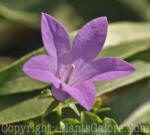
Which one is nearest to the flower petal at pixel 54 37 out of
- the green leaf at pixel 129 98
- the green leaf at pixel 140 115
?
the green leaf at pixel 140 115

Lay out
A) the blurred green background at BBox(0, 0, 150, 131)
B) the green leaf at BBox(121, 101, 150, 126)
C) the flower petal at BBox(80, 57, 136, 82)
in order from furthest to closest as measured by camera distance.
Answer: the green leaf at BBox(121, 101, 150, 126) < the blurred green background at BBox(0, 0, 150, 131) < the flower petal at BBox(80, 57, 136, 82)

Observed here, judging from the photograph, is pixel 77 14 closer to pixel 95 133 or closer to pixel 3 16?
pixel 3 16

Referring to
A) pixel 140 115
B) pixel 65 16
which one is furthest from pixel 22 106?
pixel 65 16

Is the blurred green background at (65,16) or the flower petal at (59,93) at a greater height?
the blurred green background at (65,16)

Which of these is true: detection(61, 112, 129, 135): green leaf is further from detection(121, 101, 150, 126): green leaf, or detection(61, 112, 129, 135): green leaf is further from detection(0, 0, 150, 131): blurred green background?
detection(121, 101, 150, 126): green leaf


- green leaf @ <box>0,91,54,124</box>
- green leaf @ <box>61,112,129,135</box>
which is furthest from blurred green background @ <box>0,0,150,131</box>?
green leaf @ <box>61,112,129,135</box>

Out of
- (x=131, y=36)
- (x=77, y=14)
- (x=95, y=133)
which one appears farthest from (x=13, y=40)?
(x=95, y=133)

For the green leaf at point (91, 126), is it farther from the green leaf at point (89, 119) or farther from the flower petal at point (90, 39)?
the flower petal at point (90, 39)
